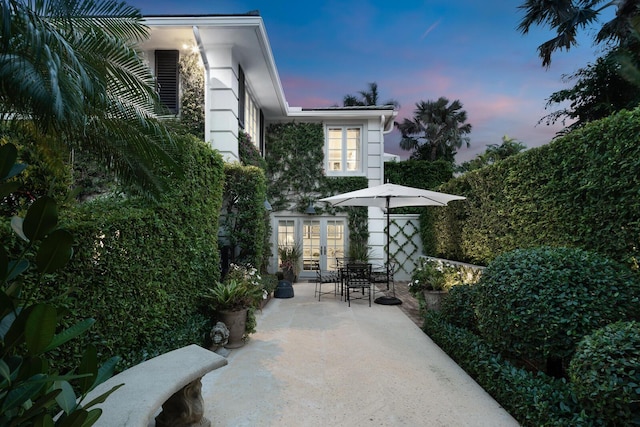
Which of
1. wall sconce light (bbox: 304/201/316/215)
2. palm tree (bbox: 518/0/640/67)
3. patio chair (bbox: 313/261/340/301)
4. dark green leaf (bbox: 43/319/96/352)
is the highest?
palm tree (bbox: 518/0/640/67)

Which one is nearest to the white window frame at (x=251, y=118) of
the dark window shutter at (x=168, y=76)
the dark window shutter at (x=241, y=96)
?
the dark window shutter at (x=241, y=96)

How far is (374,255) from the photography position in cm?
1019

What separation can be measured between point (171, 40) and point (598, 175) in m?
7.26

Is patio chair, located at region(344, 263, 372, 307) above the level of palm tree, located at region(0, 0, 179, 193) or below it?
below

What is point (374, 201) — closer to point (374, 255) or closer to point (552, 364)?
point (374, 255)

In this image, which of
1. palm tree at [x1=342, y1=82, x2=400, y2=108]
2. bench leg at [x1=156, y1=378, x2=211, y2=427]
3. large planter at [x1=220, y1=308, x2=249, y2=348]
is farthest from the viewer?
palm tree at [x1=342, y1=82, x2=400, y2=108]

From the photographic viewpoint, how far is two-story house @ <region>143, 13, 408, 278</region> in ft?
19.7

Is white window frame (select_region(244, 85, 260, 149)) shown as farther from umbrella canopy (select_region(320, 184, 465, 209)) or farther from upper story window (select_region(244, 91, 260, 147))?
umbrella canopy (select_region(320, 184, 465, 209))

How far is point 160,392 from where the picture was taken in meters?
1.98

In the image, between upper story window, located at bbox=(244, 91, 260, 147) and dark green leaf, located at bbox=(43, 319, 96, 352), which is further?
upper story window, located at bbox=(244, 91, 260, 147)

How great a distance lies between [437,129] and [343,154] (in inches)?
695

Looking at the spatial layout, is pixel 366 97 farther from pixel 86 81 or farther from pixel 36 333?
pixel 36 333

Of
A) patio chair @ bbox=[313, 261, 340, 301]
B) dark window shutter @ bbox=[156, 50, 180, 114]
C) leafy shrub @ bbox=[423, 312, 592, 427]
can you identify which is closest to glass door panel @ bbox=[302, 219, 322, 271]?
patio chair @ bbox=[313, 261, 340, 301]

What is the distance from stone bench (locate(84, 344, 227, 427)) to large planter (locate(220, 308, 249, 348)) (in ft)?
4.81
